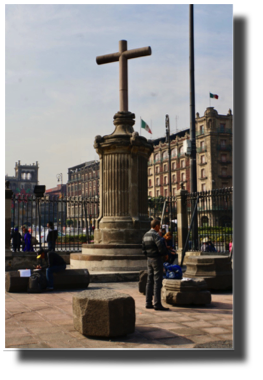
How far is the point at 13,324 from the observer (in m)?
6.01

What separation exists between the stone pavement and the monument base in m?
3.35

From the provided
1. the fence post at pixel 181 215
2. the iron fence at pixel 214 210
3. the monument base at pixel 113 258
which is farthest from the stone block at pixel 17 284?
the fence post at pixel 181 215

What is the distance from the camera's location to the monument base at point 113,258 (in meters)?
11.7

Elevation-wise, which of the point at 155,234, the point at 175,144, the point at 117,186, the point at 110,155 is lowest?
the point at 155,234

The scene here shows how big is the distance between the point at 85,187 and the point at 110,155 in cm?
8926

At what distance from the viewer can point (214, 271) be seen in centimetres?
952

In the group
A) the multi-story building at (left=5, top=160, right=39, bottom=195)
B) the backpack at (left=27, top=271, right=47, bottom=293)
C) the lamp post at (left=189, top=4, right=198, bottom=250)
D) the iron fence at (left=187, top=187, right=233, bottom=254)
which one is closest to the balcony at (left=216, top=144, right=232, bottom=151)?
the iron fence at (left=187, top=187, right=233, bottom=254)

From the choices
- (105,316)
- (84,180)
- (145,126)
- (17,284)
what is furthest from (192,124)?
(84,180)

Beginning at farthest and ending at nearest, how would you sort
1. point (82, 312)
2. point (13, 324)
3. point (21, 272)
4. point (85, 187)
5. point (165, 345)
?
point (85, 187)
point (21, 272)
point (13, 324)
point (82, 312)
point (165, 345)

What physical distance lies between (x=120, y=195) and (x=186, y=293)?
5.42 metres

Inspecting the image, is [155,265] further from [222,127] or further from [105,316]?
[222,127]

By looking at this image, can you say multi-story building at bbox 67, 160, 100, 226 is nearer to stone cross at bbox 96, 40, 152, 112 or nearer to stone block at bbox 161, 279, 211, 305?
stone cross at bbox 96, 40, 152, 112

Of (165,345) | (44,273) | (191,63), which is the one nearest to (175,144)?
(191,63)

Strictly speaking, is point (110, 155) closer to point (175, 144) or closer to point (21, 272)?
point (21, 272)
